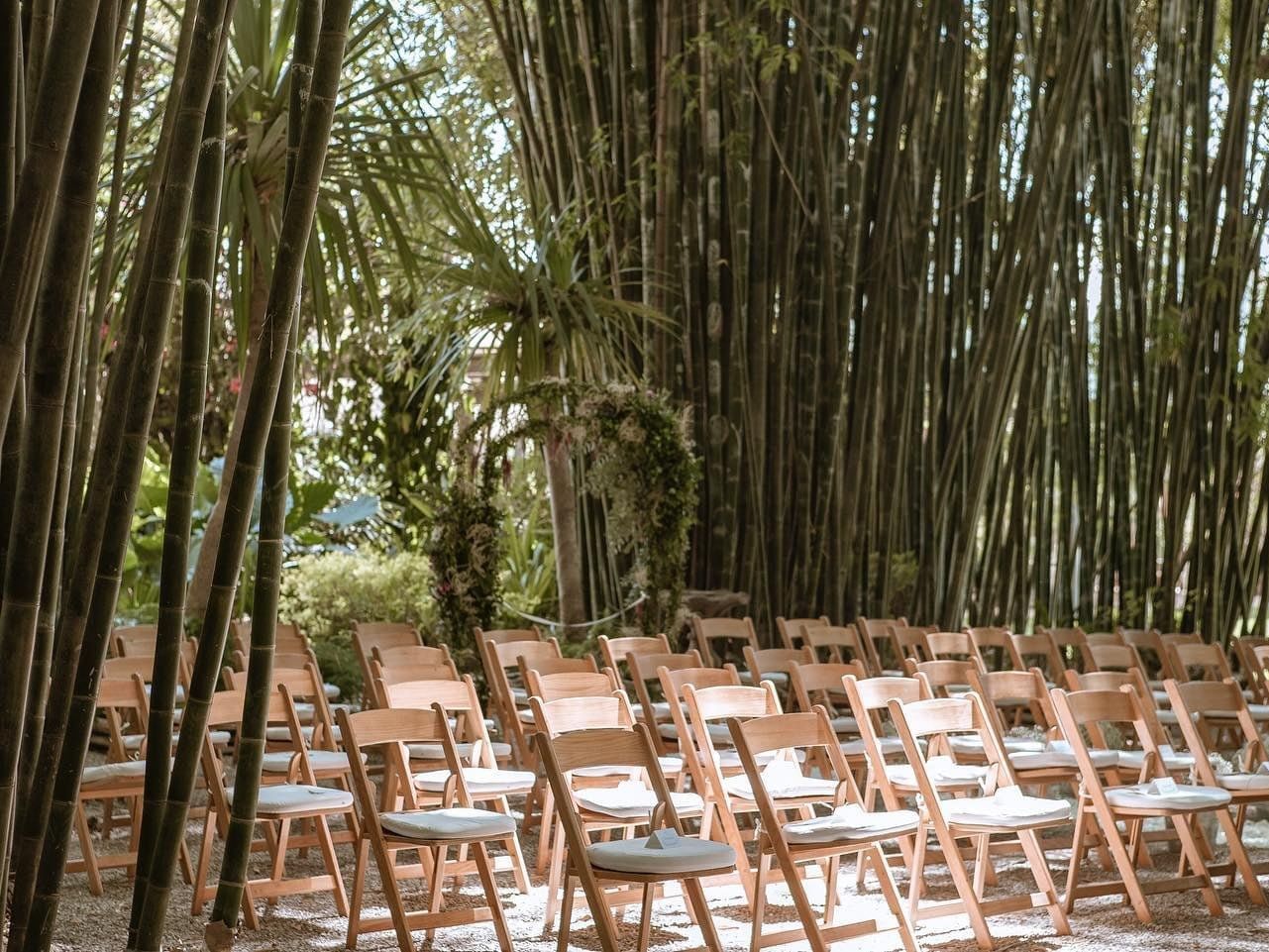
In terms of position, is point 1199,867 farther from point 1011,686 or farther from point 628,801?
point 628,801

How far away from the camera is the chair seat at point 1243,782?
14.9 feet

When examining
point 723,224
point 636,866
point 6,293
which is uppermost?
point 723,224

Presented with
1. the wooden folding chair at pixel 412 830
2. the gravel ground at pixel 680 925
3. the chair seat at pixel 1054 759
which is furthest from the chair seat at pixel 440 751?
the chair seat at pixel 1054 759

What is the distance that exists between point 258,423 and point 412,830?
1557 mm

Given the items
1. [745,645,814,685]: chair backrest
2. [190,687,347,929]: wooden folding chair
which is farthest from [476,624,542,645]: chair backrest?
[190,687,347,929]: wooden folding chair

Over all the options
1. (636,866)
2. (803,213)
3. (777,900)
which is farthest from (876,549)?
(636,866)

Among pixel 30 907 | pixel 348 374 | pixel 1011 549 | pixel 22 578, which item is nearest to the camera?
pixel 22 578

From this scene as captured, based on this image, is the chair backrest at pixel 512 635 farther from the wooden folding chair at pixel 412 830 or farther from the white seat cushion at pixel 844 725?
the wooden folding chair at pixel 412 830

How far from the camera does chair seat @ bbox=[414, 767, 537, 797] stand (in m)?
4.09

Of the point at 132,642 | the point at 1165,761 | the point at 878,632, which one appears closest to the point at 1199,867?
the point at 1165,761

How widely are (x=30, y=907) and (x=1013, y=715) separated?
620cm

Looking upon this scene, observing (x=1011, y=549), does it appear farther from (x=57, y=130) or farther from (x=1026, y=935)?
(x=57, y=130)

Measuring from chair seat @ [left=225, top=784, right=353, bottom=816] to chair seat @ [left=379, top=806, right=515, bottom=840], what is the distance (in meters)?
0.25

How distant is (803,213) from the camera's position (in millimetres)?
7742
